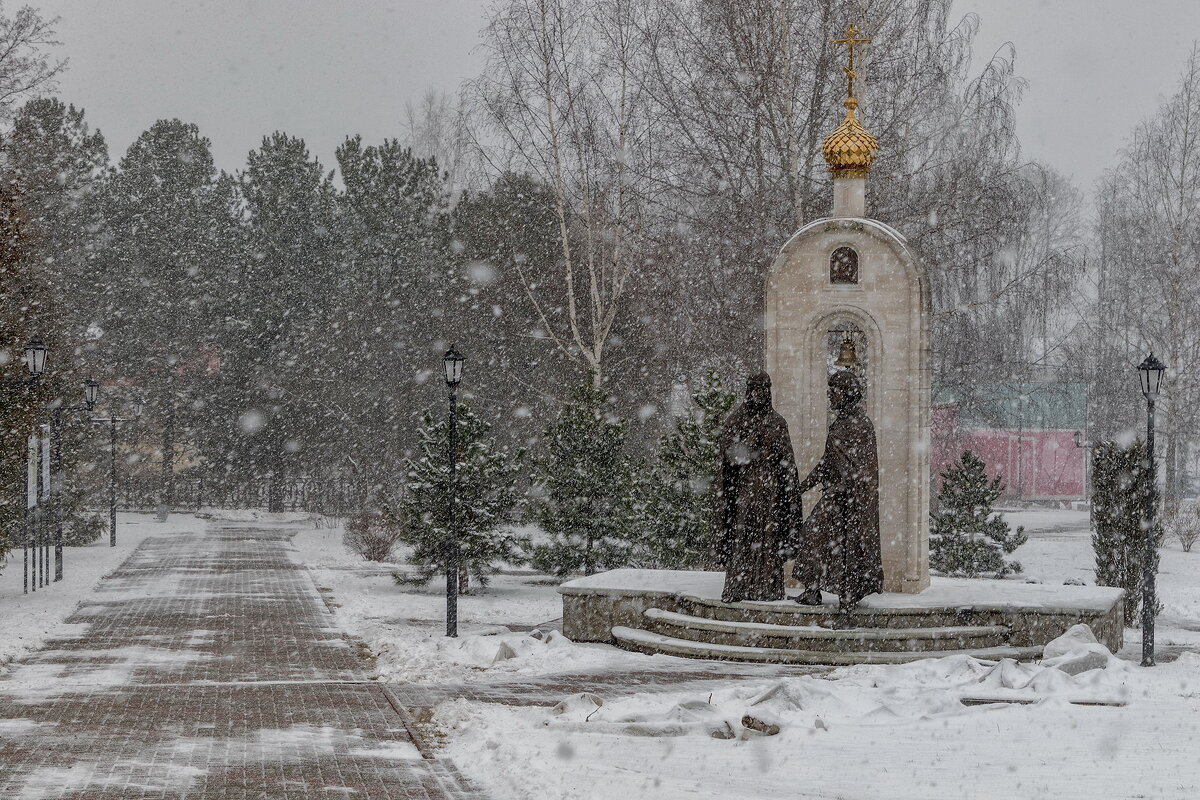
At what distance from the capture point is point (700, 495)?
18.2 m

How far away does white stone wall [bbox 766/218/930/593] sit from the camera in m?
13.4

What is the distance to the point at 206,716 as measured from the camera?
9523 millimetres

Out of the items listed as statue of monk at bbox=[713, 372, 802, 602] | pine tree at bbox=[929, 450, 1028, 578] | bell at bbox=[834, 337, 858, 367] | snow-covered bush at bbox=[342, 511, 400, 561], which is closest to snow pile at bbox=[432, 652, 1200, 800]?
statue of monk at bbox=[713, 372, 802, 602]

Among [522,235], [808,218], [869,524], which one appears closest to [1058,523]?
[522,235]

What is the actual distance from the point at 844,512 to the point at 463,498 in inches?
303

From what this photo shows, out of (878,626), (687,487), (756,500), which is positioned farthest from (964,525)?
(756,500)

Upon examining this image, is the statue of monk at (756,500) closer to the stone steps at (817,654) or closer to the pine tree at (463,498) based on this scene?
the stone steps at (817,654)

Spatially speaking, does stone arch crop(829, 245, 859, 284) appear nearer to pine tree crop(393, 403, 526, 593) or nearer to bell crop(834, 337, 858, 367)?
bell crop(834, 337, 858, 367)

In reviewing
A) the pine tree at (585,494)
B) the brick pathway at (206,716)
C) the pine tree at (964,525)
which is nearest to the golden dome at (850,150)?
the pine tree at (585,494)

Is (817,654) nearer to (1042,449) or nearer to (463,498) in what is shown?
(463,498)

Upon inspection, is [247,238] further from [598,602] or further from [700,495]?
[598,602]

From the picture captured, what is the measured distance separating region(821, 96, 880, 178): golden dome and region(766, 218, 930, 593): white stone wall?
2.41 ft

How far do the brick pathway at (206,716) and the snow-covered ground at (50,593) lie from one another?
36cm

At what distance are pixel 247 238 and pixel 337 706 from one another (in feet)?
118
